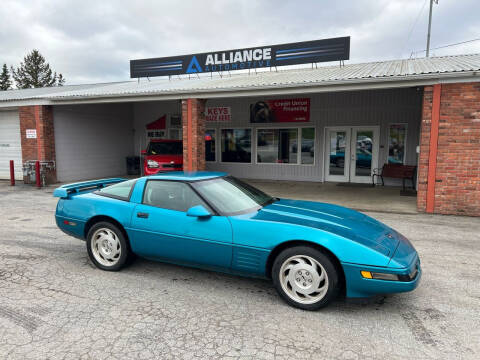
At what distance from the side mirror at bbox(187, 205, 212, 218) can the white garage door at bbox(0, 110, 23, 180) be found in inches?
514

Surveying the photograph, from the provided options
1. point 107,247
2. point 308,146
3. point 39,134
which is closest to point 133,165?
point 39,134

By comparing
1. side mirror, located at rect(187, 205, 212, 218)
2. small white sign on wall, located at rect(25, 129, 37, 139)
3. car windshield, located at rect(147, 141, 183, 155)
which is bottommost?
side mirror, located at rect(187, 205, 212, 218)

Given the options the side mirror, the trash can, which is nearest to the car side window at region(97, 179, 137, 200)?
the side mirror

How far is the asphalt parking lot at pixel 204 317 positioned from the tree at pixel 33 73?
57.1m

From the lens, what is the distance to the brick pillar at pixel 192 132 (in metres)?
10.6

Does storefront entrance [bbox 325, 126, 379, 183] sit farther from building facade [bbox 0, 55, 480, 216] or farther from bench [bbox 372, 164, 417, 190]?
bench [bbox 372, 164, 417, 190]

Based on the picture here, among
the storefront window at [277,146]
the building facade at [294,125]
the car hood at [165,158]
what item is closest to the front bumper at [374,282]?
the building facade at [294,125]

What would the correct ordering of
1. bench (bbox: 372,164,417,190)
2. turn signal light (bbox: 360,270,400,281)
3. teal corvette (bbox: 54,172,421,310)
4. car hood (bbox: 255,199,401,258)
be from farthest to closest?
bench (bbox: 372,164,417,190) < car hood (bbox: 255,199,401,258) < teal corvette (bbox: 54,172,421,310) < turn signal light (bbox: 360,270,400,281)

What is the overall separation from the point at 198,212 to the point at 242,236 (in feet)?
1.71

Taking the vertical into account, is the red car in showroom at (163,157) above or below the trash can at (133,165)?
above

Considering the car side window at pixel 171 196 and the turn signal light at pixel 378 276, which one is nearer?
the turn signal light at pixel 378 276

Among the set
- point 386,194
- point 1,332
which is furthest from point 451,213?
point 1,332

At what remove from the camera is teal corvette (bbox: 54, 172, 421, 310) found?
319 cm

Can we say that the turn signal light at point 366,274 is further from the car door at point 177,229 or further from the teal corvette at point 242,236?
the car door at point 177,229
